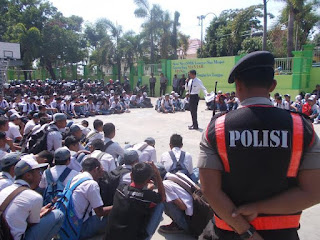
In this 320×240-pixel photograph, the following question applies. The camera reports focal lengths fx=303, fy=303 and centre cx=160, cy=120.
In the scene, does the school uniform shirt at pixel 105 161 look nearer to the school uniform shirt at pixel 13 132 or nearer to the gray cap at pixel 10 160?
the gray cap at pixel 10 160

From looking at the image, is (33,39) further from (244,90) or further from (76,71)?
(244,90)

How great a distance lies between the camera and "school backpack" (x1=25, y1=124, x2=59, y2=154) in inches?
203

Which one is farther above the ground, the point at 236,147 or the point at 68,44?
the point at 68,44

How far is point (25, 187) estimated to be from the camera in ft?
8.51

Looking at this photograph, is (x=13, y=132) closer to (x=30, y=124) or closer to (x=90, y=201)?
(x=30, y=124)

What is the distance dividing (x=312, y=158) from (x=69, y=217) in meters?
2.43

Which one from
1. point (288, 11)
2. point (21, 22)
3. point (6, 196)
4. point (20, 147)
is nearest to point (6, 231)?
point (6, 196)

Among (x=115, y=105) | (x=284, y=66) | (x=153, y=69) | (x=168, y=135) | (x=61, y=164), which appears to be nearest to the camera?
(x=61, y=164)

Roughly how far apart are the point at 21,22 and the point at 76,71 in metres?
6.42

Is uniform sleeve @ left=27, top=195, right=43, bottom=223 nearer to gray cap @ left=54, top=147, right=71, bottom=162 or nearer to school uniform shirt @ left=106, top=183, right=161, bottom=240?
school uniform shirt @ left=106, top=183, right=161, bottom=240

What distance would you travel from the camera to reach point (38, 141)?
204 inches

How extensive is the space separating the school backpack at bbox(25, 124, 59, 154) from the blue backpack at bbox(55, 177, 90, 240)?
236 centimetres

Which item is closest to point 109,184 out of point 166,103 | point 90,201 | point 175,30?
point 90,201

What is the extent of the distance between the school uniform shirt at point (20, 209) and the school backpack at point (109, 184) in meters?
0.95
